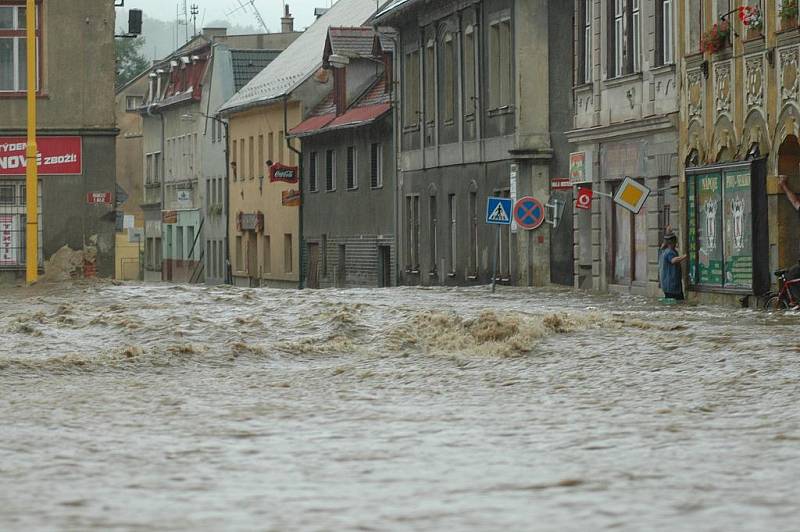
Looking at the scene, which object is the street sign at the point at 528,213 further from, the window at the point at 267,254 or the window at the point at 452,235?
the window at the point at 267,254

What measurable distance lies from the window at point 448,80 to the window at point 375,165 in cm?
710

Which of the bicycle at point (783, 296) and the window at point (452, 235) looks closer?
the bicycle at point (783, 296)

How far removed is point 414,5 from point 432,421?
40222 mm

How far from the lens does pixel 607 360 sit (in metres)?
18.5

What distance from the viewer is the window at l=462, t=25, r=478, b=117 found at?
48.0 m

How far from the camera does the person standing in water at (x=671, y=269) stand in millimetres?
32625

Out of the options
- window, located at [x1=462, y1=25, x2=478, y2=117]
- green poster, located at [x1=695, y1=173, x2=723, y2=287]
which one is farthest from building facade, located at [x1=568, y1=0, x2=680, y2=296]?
window, located at [x1=462, y1=25, x2=478, y2=117]

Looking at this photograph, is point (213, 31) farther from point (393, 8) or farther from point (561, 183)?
point (561, 183)

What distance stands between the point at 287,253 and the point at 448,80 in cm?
2022

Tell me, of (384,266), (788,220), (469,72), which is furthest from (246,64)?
(788,220)

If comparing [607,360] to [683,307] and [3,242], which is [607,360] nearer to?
[683,307]

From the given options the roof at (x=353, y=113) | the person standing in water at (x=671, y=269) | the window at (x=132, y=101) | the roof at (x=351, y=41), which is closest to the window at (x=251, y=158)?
the roof at (x=353, y=113)

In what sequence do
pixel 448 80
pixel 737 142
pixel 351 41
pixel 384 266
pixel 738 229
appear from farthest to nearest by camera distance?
pixel 351 41, pixel 384 266, pixel 448 80, pixel 737 142, pixel 738 229

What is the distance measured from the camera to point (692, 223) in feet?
112
